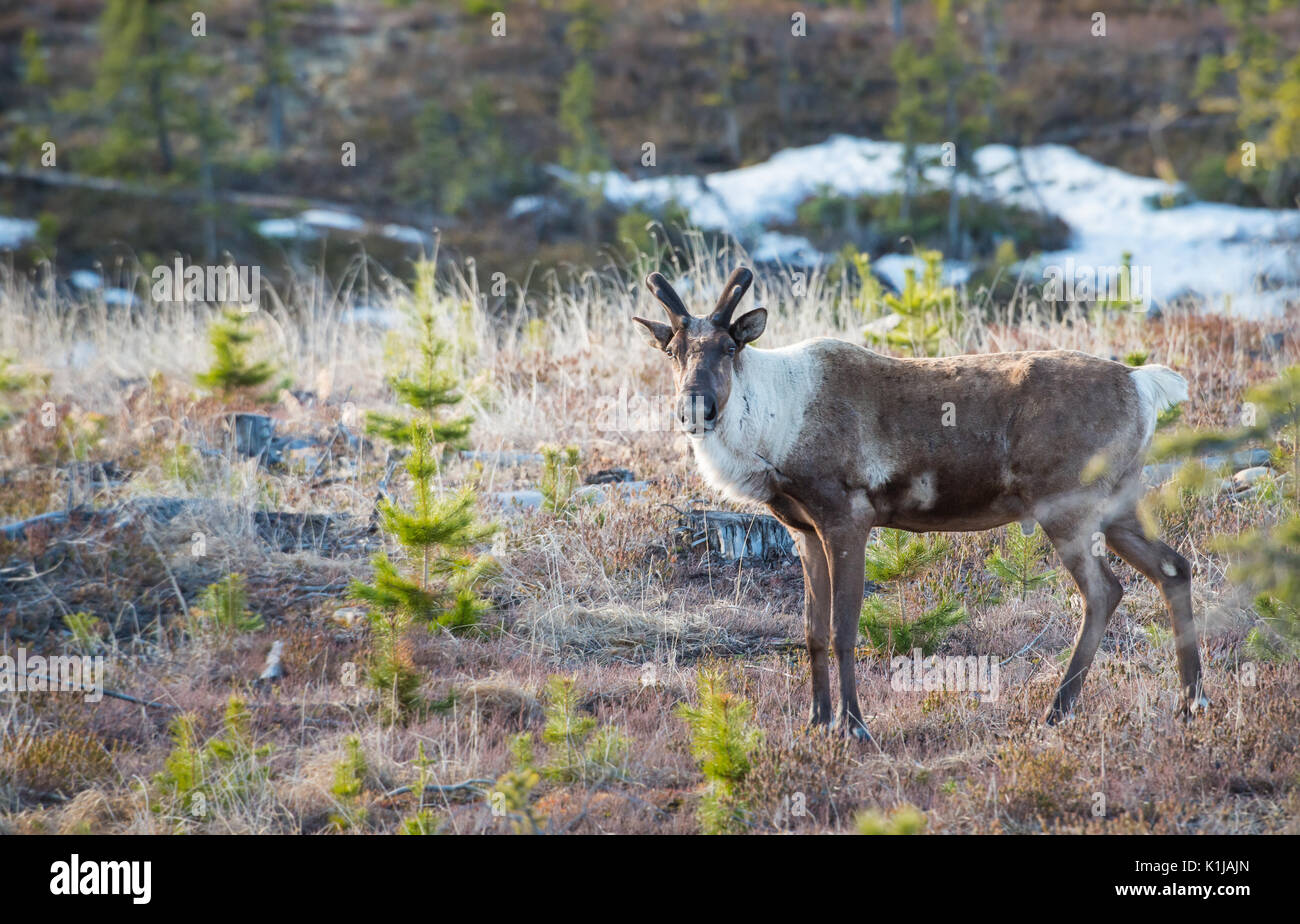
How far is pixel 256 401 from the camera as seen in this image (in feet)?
37.9

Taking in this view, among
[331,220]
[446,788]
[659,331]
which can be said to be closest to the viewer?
[446,788]

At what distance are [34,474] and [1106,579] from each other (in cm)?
887

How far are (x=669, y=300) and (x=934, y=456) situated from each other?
1.74 m

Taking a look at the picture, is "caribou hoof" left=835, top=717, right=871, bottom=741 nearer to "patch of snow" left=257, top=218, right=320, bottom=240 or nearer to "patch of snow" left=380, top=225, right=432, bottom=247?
"patch of snow" left=380, top=225, right=432, bottom=247

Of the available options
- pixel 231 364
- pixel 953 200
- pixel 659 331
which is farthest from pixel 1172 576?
pixel 953 200

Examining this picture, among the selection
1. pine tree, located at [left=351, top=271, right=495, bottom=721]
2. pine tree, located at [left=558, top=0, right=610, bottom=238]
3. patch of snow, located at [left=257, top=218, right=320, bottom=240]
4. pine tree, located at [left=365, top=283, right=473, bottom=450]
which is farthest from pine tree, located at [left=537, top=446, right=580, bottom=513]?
patch of snow, located at [left=257, top=218, right=320, bottom=240]

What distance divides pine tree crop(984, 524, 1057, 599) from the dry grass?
204 mm

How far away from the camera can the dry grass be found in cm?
555

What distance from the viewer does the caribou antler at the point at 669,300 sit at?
6422mm

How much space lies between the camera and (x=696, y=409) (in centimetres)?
604

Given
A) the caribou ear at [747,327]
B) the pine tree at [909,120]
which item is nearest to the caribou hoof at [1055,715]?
the caribou ear at [747,327]
